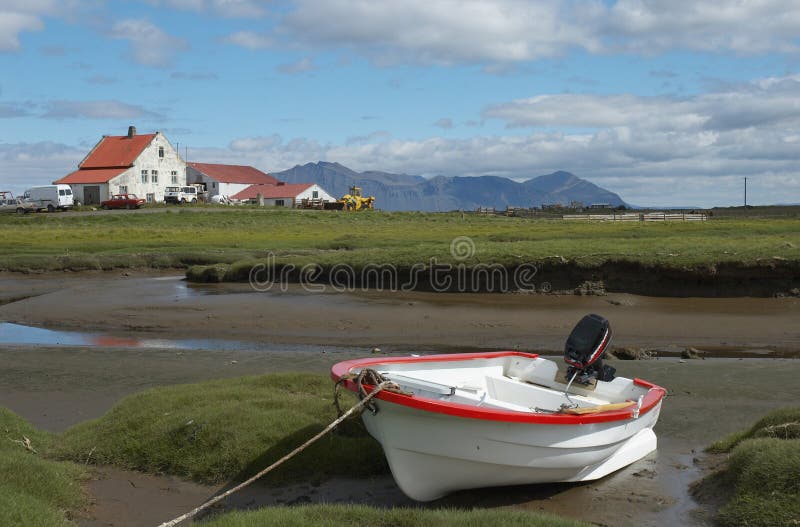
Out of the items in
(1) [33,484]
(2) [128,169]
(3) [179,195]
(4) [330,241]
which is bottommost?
(1) [33,484]

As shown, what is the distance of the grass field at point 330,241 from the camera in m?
27.5

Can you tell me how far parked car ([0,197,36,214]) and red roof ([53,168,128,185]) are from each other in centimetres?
607

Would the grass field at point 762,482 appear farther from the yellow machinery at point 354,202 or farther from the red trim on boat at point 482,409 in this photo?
the yellow machinery at point 354,202

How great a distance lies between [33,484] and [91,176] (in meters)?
78.6

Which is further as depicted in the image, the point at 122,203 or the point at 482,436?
the point at 122,203

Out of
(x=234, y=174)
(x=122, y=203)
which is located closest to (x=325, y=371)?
(x=122, y=203)

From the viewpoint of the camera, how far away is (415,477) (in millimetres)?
8844

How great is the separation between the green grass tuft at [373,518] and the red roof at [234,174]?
106502mm

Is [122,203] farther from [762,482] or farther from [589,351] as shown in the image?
[762,482]

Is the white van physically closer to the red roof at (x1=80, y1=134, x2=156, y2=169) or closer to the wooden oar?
the red roof at (x1=80, y1=134, x2=156, y2=169)

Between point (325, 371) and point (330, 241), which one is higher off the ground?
point (330, 241)

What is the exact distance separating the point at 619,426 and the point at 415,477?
2.68 m

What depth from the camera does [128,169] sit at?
267ft

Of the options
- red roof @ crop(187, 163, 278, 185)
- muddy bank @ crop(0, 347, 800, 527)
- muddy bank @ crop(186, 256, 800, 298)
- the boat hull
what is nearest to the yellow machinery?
red roof @ crop(187, 163, 278, 185)
